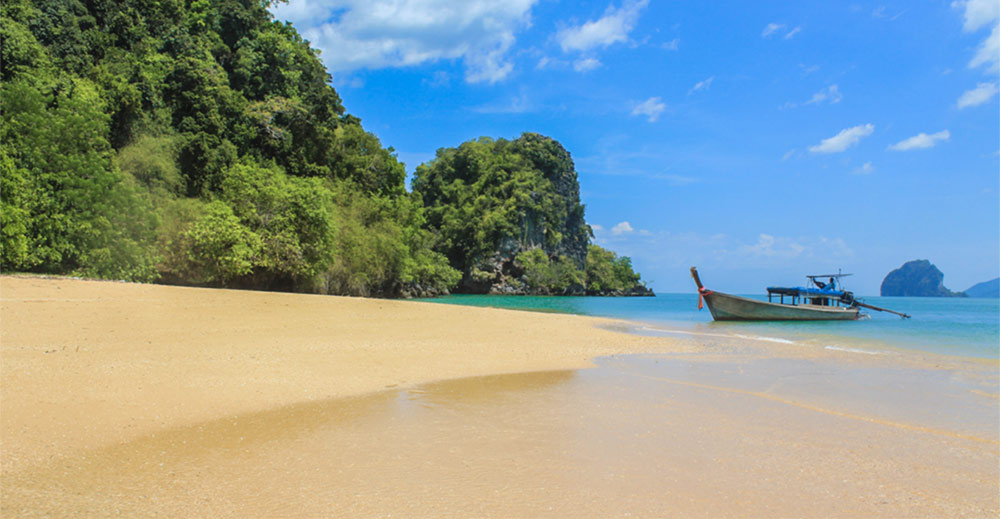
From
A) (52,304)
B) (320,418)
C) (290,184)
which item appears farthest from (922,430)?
(290,184)

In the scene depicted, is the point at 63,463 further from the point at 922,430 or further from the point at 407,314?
the point at 407,314

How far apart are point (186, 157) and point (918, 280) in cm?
22660

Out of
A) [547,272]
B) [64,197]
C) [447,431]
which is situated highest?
[547,272]

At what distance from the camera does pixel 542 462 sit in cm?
439

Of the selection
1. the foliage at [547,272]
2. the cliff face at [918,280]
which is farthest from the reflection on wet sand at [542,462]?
the cliff face at [918,280]

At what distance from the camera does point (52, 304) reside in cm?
1127

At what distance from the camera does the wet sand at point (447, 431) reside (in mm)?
3645

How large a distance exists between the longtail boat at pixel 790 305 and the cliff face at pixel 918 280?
187727 mm

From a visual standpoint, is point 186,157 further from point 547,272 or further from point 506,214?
point 547,272

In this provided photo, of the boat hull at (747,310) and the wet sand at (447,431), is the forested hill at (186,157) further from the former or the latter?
the boat hull at (747,310)

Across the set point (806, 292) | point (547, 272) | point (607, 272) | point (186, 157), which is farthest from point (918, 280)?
point (186, 157)

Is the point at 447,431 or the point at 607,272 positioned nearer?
the point at 447,431

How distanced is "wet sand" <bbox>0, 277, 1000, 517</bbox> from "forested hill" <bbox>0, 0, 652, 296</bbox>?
11.7 m

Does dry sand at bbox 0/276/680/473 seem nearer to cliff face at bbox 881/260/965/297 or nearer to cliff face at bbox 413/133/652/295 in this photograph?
cliff face at bbox 413/133/652/295
